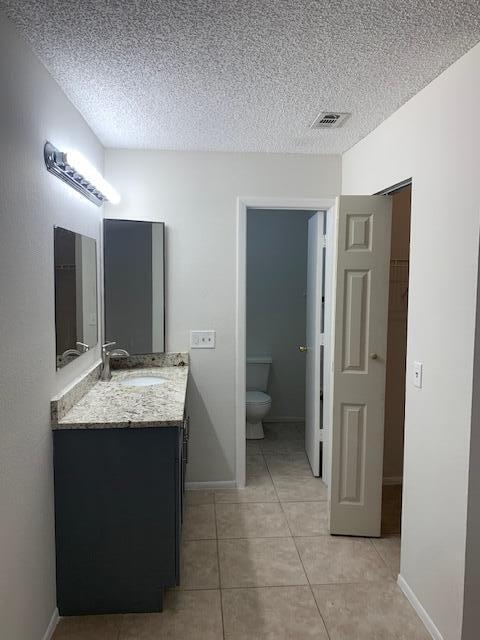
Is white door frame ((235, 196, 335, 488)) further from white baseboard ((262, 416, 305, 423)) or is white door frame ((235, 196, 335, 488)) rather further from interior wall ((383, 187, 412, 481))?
white baseboard ((262, 416, 305, 423))

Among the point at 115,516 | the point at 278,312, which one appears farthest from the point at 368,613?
the point at 278,312

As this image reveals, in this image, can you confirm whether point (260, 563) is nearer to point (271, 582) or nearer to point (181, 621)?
point (271, 582)

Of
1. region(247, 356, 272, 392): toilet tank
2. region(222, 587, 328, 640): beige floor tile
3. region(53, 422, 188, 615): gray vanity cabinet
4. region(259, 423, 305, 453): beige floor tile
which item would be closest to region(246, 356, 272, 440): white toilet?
region(247, 356, 272, 392): toilet tank

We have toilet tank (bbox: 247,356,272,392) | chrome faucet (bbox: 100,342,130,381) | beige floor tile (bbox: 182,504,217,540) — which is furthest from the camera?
toilet tank (bbox: 247,356,272,392)

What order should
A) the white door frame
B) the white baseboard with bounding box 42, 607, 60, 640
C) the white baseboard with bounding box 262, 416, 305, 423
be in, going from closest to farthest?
the white baseboard with bounding box 42, 607, 60, 640 < the white door frame < the white baseboard with bounding box 262, 416, 305, 423

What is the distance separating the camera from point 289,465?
12.9ft

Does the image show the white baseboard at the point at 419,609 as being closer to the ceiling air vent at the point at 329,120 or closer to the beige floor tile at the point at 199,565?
the beige floor tile at the point at 199,565

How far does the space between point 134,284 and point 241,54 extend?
1.78m

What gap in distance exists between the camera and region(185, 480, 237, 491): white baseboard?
350 cm

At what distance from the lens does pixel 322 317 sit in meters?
3.57

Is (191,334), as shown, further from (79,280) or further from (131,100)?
(131,100)

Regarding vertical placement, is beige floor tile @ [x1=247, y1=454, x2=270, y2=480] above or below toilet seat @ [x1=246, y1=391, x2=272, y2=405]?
below

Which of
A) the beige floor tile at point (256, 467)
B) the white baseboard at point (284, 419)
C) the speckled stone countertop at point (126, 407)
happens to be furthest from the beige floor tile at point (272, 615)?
the white baseboard at point (284, 419)

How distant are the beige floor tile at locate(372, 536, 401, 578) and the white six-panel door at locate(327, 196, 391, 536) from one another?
0.21 ft
